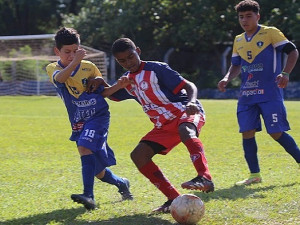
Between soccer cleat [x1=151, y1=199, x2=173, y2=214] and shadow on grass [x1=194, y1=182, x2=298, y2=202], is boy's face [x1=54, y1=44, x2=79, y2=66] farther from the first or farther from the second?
shadow on grass [x1=194, y1=182, x2=298, y2=202]

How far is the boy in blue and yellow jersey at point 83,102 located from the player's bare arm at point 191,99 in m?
0.63

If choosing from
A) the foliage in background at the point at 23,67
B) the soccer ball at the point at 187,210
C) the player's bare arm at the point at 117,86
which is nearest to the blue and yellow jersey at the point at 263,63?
the player's bare arm at the point at 117,86

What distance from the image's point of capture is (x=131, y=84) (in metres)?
5.34

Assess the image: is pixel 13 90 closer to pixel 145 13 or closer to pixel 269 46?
pixel 145 13

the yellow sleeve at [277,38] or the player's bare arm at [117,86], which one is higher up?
the yellow sleeve at [277,38]

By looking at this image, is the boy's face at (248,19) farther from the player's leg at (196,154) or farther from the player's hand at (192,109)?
the player's hand at (192,109)

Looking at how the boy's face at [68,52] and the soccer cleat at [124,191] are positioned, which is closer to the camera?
the boy's face at [68,52]

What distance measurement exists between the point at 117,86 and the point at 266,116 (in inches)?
73.1

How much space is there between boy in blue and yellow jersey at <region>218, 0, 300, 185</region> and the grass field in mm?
475

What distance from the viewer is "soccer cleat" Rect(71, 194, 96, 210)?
4992 millimetres

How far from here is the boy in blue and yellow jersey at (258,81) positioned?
643cm

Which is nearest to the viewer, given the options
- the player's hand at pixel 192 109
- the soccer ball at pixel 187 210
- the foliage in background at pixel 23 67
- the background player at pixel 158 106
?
the soccer ball at pixel 187 210

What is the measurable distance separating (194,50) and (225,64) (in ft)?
6.21

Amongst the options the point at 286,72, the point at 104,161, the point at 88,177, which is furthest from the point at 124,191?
the point at 286,72
